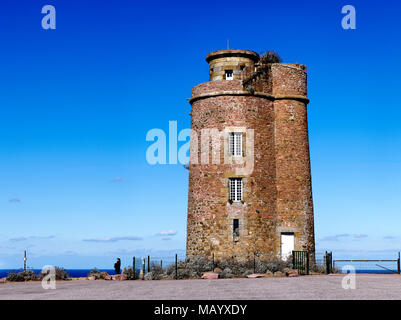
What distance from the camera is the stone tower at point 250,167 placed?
34156mm

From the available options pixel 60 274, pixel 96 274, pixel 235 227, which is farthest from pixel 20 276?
pixel 235 227

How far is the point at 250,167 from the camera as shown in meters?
34.5

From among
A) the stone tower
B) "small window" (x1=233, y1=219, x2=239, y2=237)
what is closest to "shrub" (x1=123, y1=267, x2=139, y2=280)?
the stone tower

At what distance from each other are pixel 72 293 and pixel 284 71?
21.8 m

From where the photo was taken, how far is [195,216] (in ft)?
115

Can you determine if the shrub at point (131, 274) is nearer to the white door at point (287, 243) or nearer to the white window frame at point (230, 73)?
the white door at point (287, 243)

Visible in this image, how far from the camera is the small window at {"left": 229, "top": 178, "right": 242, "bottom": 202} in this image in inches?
1356

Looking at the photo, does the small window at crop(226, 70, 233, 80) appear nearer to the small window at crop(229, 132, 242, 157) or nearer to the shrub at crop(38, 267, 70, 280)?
the small window at crop(229, 132, 242, 157)

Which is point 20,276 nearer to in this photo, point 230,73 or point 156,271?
point 156,271

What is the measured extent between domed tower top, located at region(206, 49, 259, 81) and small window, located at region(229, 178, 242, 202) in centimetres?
728

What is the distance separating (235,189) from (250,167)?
1.69 metres
